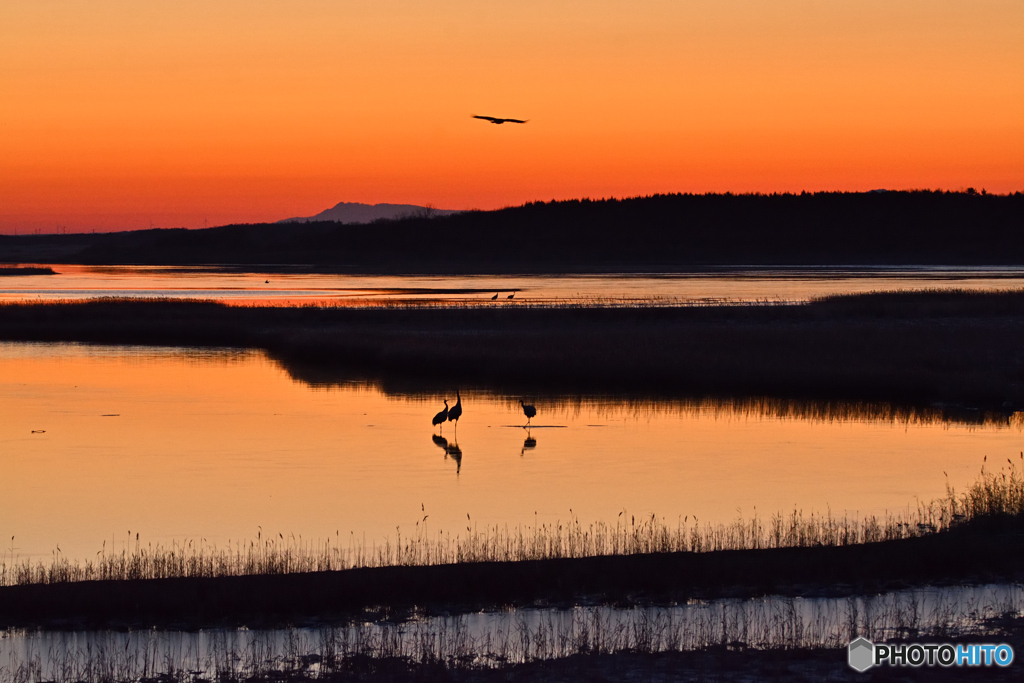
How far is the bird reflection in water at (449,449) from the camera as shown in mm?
21406

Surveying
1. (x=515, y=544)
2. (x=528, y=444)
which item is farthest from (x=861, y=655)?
(x=528, y=444)

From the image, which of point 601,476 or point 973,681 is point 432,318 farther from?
point 973,681

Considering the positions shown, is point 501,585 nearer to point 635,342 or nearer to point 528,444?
point 528,444

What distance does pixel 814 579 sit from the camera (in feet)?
42.5

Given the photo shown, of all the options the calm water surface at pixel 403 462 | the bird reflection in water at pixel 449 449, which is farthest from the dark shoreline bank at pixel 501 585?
the bird reflection in water at pixel 449 449

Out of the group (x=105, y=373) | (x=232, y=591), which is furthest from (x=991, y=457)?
(x=105, y=373)

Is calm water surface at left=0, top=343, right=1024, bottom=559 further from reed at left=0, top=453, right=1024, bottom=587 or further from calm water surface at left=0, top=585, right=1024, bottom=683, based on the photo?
calm water surface at left=0, top=585, right=1024, bottom=683

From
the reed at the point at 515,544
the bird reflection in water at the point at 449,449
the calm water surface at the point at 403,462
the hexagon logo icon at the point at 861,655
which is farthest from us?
the bird reflection in water at the point at 449,449

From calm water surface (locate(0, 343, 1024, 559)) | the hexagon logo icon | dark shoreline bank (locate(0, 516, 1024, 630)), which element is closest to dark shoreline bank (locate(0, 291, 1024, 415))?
calm water surface (locate(0, 343, 1024, 559))

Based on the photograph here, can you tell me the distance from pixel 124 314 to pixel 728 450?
39.2 m

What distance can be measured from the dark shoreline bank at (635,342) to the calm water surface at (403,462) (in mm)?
3570

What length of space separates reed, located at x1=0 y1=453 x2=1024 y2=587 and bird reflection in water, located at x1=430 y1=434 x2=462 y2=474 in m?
4.90

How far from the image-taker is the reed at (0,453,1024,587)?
13.4 m

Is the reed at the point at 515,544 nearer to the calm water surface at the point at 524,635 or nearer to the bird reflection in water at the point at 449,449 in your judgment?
the calm water surface at the point at 524,635
